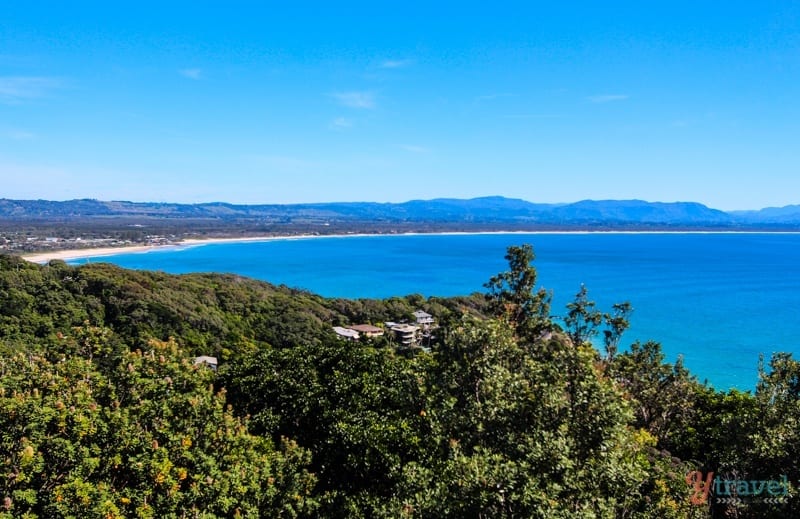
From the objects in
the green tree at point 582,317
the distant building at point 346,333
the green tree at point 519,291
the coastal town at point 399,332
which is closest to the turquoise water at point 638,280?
the coastal town at point 399,332

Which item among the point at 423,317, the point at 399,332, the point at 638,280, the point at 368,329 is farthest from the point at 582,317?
the point at 638,280

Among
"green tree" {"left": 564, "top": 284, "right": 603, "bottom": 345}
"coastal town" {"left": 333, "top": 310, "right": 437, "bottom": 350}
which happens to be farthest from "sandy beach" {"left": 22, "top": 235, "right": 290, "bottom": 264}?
"green tree" {"left": 564, "top": 284, "right": 603, "bottom": 345}

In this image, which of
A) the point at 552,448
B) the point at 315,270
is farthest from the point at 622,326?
the point at 315,270

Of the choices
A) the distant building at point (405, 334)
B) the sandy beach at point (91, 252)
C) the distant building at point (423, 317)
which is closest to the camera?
the distant building at point (405, 334)

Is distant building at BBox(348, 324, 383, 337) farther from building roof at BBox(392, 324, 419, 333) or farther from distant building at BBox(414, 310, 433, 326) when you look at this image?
distant building at BBox(414, 310, 433, 326)

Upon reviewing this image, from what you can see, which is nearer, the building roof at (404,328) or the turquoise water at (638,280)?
the building roof at (404,328)

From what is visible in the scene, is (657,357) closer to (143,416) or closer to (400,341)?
(143,416)

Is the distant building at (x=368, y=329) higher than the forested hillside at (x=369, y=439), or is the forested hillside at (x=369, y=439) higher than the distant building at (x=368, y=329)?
the forested hillside at (x=369, y=439)

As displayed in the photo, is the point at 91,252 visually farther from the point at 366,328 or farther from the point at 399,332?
the point at 399,332

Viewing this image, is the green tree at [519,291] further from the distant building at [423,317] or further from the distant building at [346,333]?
the distant building at [423,317]
